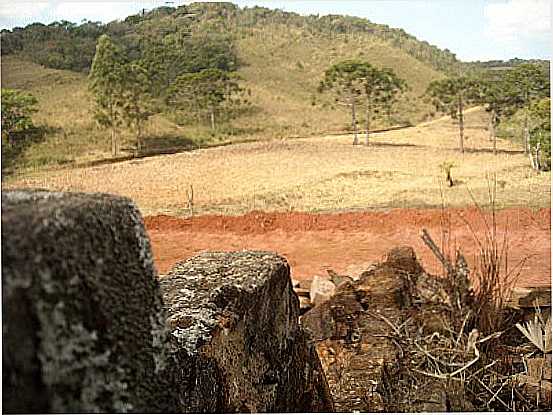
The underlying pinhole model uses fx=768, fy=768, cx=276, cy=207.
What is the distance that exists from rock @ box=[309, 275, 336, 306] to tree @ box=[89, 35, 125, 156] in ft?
2.79

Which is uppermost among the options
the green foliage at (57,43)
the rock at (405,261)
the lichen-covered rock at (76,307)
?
the green foliage at (57,43)

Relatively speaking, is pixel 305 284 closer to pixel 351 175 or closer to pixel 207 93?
pixel 351 175

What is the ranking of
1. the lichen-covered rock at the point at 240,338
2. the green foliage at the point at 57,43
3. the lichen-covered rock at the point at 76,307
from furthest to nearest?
the green foliage at the point at 57,43 < the lichen-covered rock at the point at 240,338 < the lichen-covered rock at the point at 76,307

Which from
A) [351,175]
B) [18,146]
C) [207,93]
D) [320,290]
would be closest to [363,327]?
[320,290]

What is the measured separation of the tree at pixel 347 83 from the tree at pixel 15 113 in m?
1.15

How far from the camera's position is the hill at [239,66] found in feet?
6.18

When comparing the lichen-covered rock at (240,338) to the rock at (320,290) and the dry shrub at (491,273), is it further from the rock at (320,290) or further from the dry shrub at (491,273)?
the rock at (320,290)

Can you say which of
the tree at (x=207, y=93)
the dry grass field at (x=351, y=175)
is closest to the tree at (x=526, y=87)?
the dry grass field at (x=351, y=175)

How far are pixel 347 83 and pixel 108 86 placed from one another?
0.90 metres

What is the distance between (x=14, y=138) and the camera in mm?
1815

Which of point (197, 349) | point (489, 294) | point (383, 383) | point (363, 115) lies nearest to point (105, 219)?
point (197, 349)

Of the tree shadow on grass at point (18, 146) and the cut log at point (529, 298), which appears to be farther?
the cut log at point (529, 298)

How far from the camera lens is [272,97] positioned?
2574 millimetres

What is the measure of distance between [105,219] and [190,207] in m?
2.12
